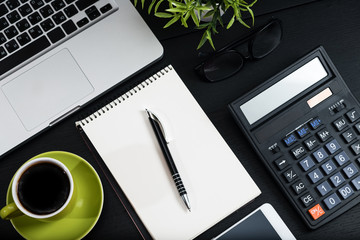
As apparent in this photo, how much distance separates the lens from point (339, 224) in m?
0.61

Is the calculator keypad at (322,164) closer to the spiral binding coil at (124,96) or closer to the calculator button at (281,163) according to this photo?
the calculator button at (281,163)

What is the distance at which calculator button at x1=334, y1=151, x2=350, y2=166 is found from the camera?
60 cm

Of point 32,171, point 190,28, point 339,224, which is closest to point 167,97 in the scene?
point 190,28

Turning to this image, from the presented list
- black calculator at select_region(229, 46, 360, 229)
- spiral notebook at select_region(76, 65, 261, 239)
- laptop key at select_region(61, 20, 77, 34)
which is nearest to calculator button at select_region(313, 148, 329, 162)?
black calculator at select_region(229, 46, 360, 229)

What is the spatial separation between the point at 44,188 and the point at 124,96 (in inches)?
7.4

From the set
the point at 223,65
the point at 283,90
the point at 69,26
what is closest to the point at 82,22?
the point at 69,26

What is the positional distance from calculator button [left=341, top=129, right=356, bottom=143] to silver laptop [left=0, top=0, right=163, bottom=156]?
322 mm

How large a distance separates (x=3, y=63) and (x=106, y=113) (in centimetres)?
19

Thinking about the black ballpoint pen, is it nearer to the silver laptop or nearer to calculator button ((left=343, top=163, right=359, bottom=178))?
the silver laptop

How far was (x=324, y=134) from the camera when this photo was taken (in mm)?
603

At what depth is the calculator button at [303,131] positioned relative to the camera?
603 mm

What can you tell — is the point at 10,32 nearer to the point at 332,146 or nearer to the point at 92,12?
the point at 92,12

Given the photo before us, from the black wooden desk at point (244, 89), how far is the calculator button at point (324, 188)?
0.06m

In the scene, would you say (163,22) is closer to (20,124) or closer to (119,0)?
(119,0)
